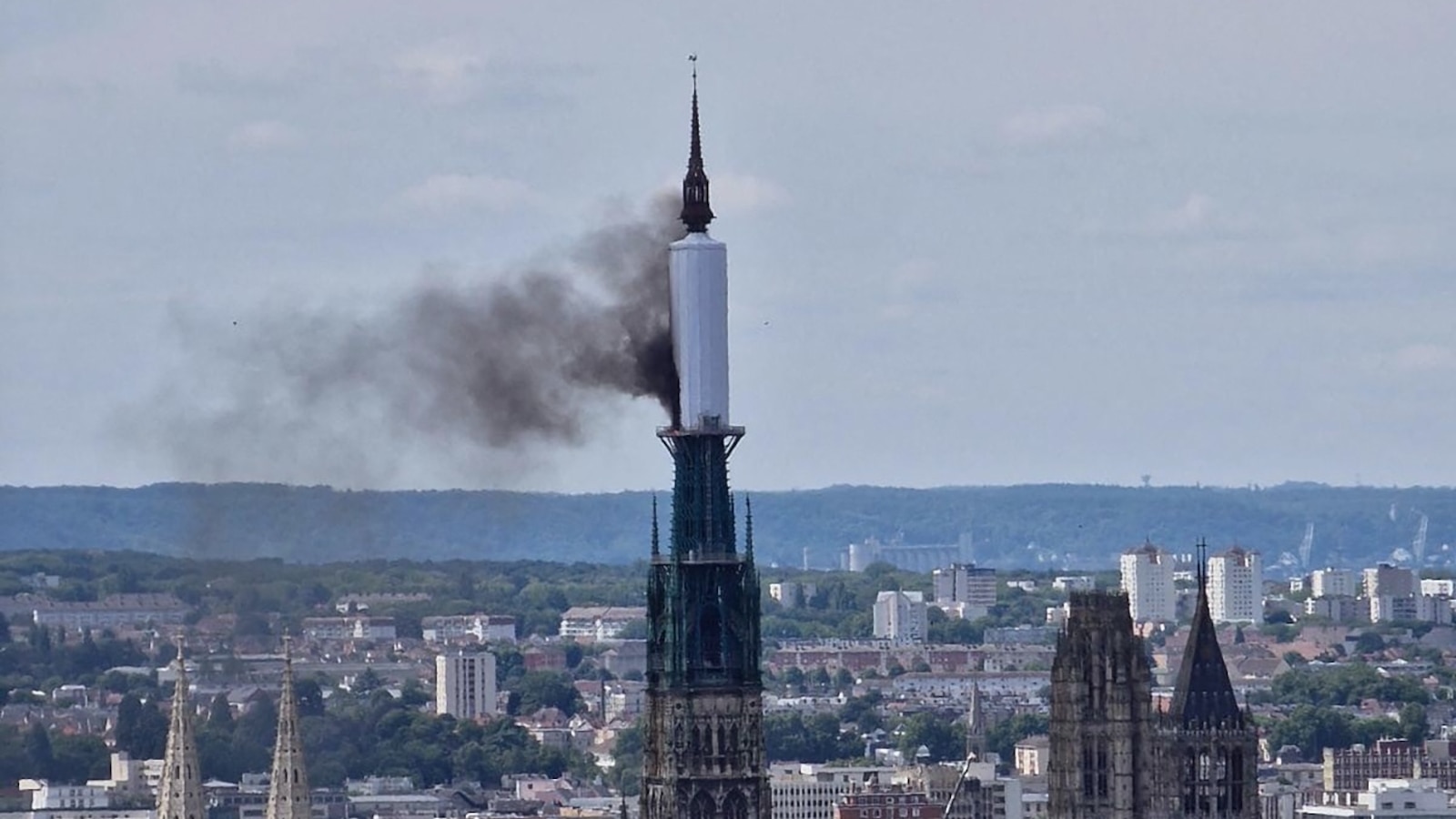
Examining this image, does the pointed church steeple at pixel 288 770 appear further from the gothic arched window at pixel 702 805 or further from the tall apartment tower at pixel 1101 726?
the gothic arched window at pixel 702 805

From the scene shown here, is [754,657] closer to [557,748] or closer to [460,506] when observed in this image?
[460,506]

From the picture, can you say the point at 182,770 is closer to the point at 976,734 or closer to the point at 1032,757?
the point at 1032,757

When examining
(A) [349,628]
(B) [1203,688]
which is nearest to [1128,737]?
(B) [1203,688]

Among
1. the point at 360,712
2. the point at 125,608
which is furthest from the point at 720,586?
the point at 360,712

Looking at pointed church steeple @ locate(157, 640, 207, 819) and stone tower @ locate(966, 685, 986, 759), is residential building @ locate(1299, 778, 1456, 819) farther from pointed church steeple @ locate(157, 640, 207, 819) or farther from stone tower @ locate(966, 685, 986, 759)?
pointed church steeple @ locate(157, 640, 207, 819)

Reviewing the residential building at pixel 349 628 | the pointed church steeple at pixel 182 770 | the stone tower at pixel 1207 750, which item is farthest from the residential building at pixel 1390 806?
the pointed church steeple at pixel 182 770
